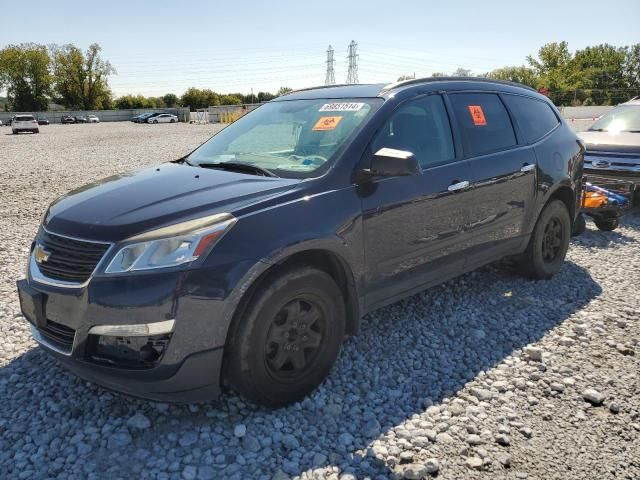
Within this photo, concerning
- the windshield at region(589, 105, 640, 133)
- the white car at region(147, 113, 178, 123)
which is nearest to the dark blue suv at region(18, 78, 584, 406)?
the windshield at region(589, 105, 640, 133)

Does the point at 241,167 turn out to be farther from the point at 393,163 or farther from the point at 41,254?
the point at 41,254

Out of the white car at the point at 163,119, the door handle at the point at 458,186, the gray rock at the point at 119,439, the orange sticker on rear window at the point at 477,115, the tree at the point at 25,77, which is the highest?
the tree at the point at 25,77

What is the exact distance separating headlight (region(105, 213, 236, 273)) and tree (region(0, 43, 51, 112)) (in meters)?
97.3

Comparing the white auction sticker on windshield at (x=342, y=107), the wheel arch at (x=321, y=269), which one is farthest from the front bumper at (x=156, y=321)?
the white auction sticker on windshield at (x=342, y=107)

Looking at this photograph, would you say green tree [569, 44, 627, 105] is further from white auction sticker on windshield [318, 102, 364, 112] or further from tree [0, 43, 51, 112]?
tree [0, 43, 51, 112]

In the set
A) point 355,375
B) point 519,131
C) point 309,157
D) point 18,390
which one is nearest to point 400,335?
point 355,375

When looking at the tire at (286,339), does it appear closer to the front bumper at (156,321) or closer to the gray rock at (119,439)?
the front bumper at (156,321)

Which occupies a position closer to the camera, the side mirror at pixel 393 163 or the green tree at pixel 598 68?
the side mirror at pixel 393 163

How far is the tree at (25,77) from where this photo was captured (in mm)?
87625

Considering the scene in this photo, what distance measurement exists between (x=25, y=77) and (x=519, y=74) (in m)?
79.7

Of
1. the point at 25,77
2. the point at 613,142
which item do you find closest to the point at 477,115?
the point at 613,142

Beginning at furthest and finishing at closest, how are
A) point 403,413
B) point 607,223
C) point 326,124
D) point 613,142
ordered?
1. point 613,142
2. point 607,223
3. point 326,124
4. point 403,413

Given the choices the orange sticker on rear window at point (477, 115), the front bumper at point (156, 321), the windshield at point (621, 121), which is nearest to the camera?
the front bumper at point (156, 321)

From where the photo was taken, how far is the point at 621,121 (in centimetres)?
951
